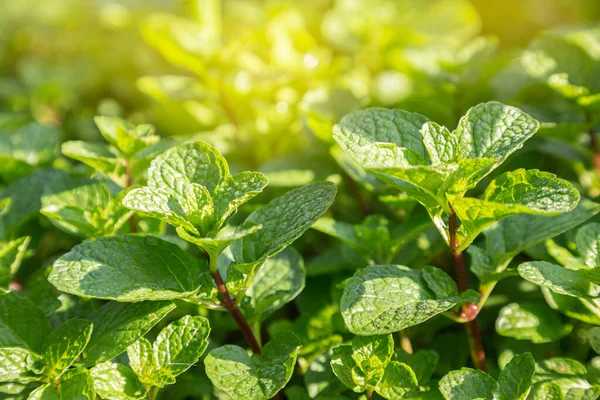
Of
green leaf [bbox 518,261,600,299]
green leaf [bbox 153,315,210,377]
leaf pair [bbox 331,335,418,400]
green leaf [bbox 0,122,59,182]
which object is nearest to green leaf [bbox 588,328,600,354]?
green leaf [bbox 518,261,600,299]

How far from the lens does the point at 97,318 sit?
0.93 m

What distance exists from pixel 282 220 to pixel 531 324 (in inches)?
17.8

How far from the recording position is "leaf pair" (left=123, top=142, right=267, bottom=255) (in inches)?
31.5

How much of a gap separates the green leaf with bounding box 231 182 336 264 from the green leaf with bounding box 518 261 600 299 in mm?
292

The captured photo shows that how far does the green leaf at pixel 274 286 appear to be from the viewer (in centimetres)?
97

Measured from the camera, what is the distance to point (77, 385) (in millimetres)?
842

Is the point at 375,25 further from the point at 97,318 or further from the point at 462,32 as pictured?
the point at 97,318

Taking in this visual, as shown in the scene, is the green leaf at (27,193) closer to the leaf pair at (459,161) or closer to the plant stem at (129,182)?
the plant stem at (129,182)

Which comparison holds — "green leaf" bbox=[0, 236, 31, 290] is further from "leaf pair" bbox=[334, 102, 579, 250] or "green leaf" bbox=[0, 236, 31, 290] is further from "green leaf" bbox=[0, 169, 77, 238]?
"leaf pair" bbox=[334, 102, 579, 250]

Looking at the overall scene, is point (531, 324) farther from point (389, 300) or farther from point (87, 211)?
point (87, 211)

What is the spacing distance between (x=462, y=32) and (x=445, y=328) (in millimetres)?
1042

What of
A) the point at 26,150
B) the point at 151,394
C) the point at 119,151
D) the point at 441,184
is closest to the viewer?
the point at 441,184

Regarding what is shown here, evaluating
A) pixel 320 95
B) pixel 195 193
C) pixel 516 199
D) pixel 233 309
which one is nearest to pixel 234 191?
pixel 195 193

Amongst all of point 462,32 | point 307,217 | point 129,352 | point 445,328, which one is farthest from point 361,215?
point 462,32
